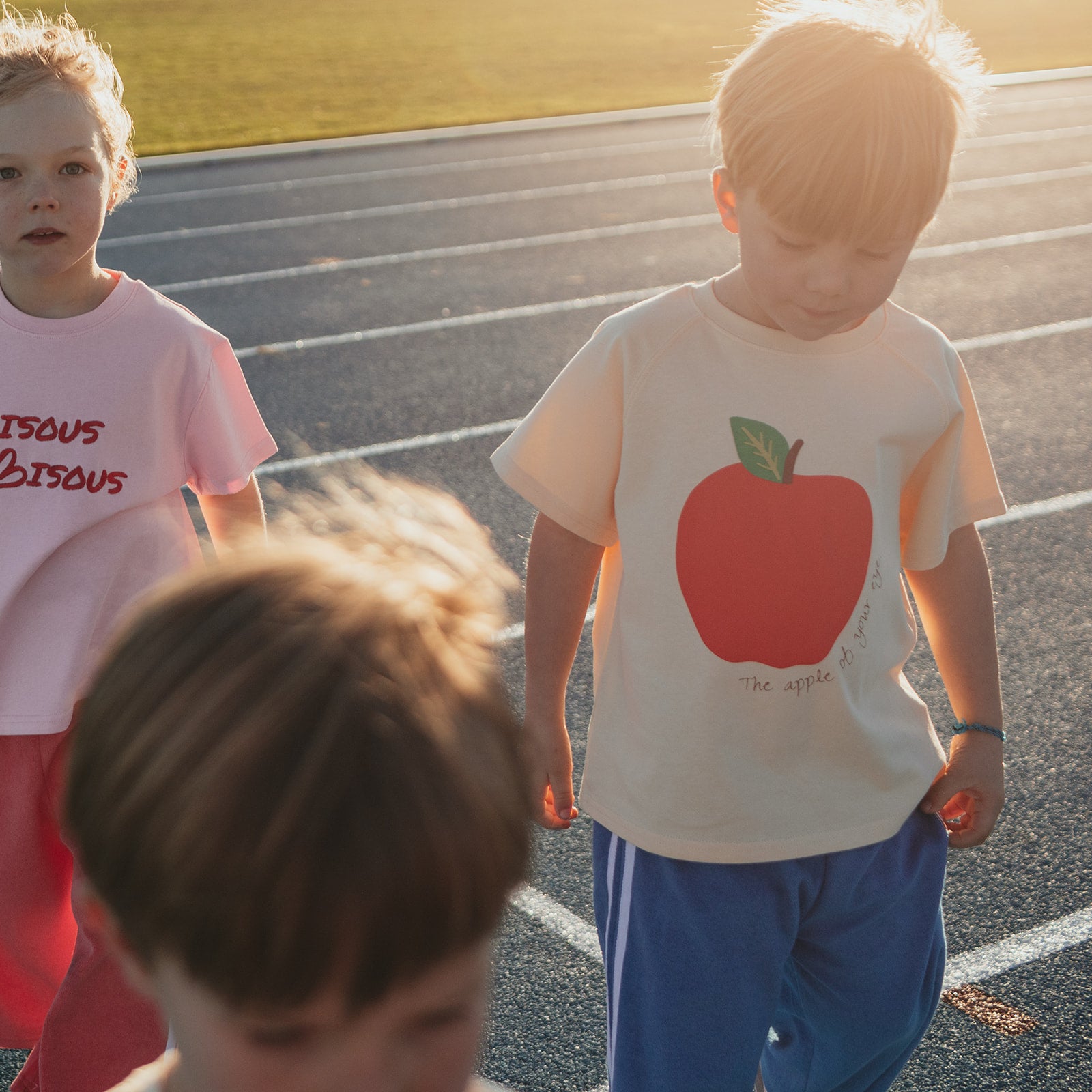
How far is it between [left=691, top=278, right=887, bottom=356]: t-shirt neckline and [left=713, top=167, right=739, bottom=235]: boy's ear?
9 centimetres

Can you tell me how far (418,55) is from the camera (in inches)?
985

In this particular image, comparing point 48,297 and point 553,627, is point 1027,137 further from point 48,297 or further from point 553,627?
point 553,627

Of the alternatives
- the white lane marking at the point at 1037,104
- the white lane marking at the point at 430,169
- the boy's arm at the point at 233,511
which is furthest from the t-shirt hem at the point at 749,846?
the white lane marking at the point at 1037,104

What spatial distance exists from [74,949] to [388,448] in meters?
4.51

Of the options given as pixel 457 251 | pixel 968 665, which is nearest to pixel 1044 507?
pixel 968 665

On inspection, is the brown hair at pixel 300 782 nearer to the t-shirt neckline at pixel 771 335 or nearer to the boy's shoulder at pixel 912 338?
the t-shirt neckline at pixel 771 335

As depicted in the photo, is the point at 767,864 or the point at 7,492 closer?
the point at 767,864

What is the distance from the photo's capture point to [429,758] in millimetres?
975

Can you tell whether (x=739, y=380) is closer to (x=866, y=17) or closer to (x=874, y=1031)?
(x=866, y=17)

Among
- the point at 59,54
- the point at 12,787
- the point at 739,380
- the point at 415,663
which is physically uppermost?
the point at 59,54

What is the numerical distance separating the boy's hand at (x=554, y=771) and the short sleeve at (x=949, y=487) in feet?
1.98

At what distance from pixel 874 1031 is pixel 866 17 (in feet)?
4.84

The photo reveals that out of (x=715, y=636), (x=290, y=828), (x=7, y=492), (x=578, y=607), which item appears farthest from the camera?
(x=7, y=492)

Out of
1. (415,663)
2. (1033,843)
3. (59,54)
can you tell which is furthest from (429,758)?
(1033,843)
